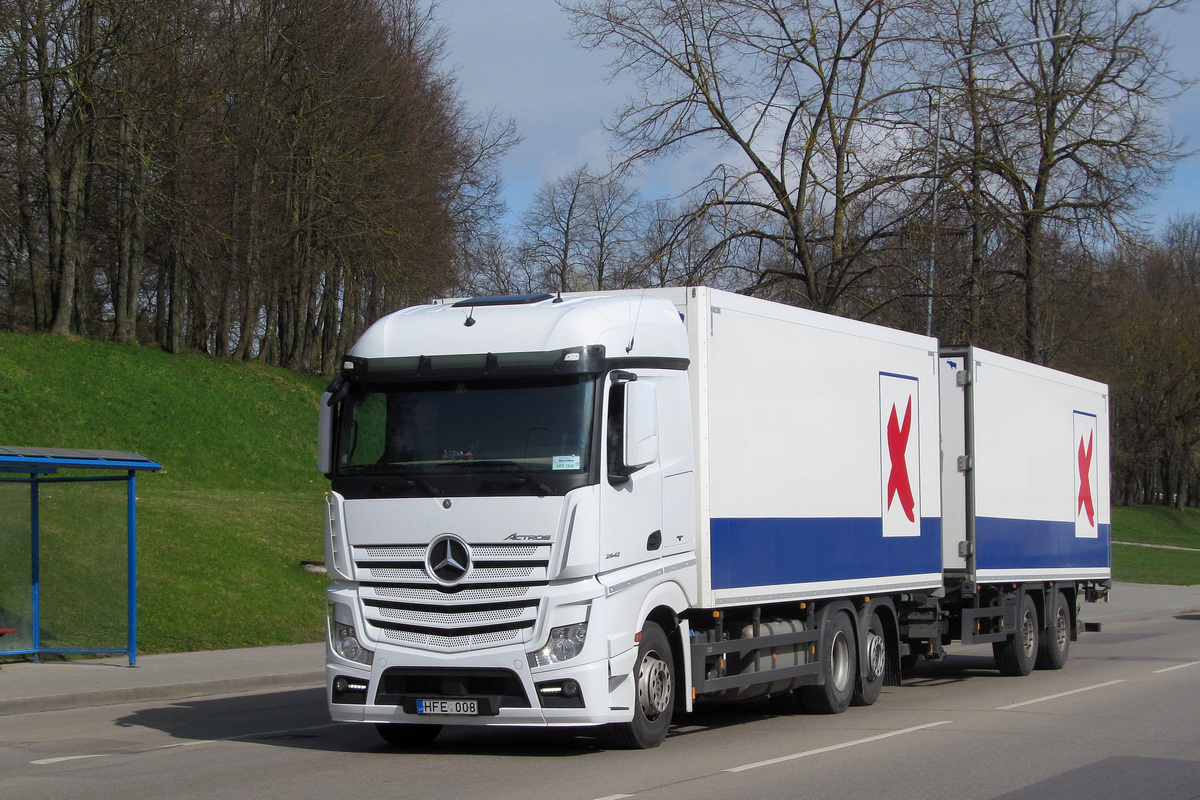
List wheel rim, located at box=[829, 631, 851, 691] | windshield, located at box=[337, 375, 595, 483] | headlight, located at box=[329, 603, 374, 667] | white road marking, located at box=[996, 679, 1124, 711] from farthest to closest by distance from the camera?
white road marking, located at box=[996, 679, 1124, 711] → wheel rim, located at box=[829, 631, 851, 691] → headlight, located at box=[329, 603, 374, 667] → windshield, located at box=[337, 375, 595, 483]

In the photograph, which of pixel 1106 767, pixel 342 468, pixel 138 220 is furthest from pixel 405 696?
pixel 138 220

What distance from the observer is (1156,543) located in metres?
56.3

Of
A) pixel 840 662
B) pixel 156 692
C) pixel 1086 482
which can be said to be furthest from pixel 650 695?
pixel 1086 482

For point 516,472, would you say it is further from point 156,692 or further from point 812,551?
point 156,692

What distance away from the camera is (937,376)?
46.4 ft

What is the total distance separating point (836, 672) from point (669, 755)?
323 cm

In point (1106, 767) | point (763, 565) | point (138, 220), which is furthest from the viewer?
point (138, 220)

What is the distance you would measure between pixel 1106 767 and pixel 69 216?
95.8 feet

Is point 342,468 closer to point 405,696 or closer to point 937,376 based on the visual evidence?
point 405,696

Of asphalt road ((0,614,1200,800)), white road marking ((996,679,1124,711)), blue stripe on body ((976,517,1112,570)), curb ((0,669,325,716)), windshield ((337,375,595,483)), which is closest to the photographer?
asphalt road ((0,614,1200,800))

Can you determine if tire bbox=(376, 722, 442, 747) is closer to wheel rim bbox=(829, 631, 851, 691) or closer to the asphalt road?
the asphalt road

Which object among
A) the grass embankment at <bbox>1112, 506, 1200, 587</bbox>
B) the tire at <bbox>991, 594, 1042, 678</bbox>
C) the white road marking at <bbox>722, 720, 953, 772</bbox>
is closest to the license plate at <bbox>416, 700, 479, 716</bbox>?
the white road marking at <bbox>722, 720, 953, 772</bbox>

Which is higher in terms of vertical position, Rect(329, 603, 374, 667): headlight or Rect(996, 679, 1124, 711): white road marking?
Rect(329, 603, 374, 667): headlight

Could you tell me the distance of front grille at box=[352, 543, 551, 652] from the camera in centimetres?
882
